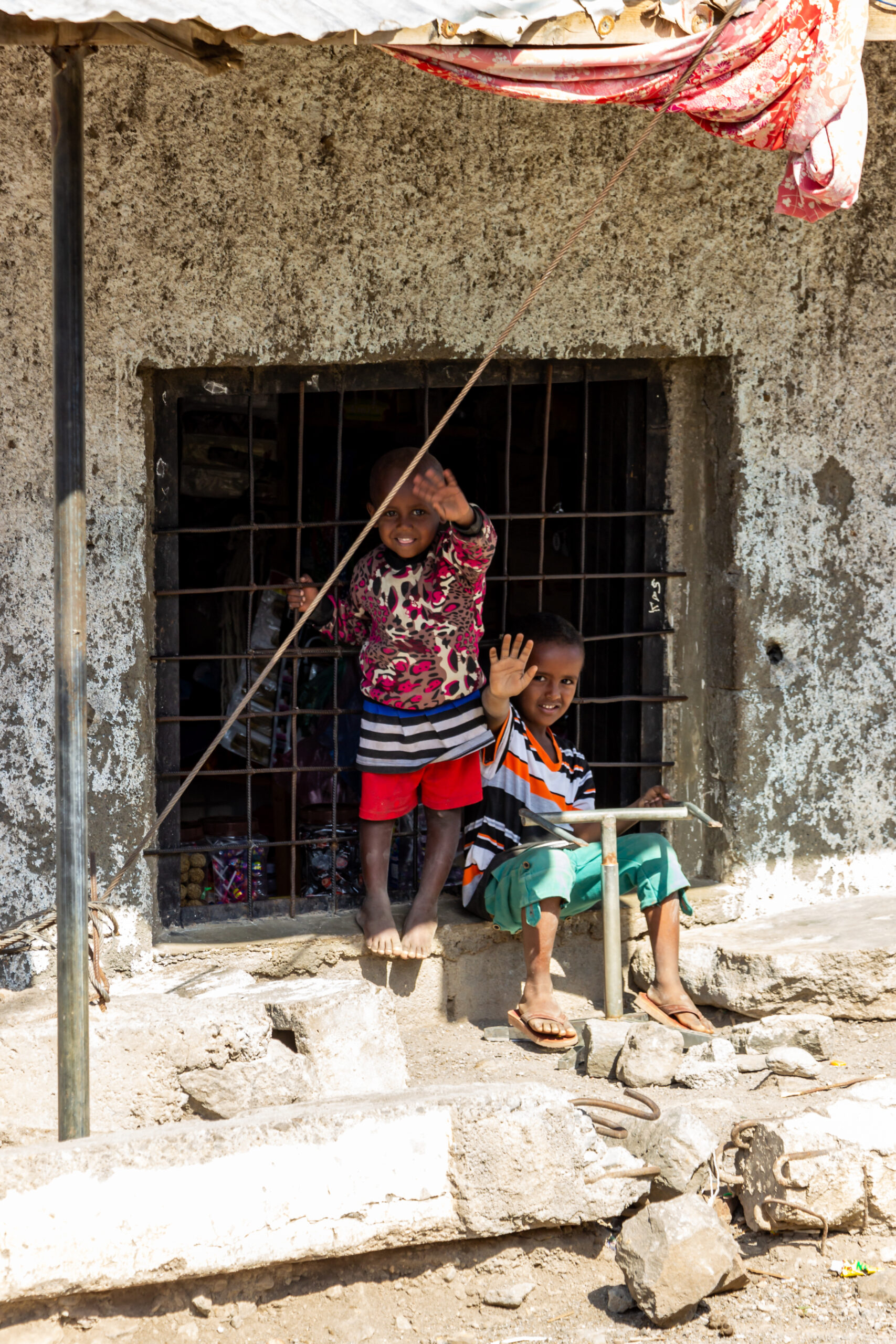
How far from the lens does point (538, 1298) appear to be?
102 inches

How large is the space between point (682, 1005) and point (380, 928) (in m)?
0.85

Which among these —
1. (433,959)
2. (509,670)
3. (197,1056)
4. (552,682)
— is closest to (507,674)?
(509,670)

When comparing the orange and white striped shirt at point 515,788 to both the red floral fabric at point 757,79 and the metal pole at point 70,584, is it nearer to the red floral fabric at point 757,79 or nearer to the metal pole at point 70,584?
the metal pole at point 70,584

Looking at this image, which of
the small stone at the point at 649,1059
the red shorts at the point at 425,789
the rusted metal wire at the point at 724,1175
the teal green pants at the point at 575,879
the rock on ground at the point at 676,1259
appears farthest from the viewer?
the red shorts at the point at 425,789

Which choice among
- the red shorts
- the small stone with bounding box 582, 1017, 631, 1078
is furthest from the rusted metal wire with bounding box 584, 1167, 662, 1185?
the red shorts

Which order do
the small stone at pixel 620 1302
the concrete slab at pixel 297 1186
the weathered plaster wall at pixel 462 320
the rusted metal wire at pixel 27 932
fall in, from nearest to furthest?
the concrete slab at pixel 297 1186
the small stone at pixel 620 1302
the rusted metal wire at pixel 27 932
the weathered plaster wall at pixel 462 320

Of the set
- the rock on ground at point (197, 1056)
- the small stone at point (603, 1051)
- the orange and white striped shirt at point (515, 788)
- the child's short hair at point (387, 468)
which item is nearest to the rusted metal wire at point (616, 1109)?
Answer: the small stone at point (603, 1051)

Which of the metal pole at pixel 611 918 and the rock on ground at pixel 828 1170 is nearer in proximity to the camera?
the rock on ground at pixel 828 1170

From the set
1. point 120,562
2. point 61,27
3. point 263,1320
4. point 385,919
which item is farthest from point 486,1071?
point 61,27

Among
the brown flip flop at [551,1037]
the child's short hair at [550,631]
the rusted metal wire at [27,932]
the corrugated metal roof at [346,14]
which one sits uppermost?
the corrugated metal roof at [346,14]

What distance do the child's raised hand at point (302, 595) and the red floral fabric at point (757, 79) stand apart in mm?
1396

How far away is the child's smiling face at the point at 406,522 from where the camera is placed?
11.4 ft

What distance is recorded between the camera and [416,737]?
365cm

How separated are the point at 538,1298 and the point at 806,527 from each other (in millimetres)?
2281
